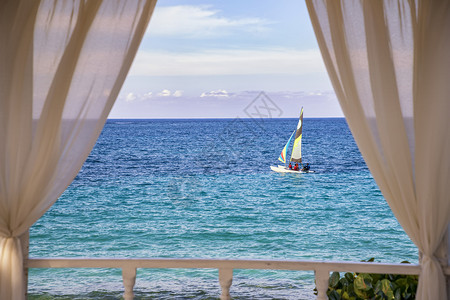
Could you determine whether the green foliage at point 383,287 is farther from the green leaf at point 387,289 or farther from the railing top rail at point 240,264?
the railing top rail at point 240,264

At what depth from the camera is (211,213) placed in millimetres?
19000

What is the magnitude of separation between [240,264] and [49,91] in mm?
1021

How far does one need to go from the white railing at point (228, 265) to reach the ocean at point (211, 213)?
29.7 feet

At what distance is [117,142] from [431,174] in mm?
24644

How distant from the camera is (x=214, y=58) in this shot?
26375 mm

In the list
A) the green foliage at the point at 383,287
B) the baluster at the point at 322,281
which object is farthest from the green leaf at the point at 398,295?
the baluster at the point at 322,281

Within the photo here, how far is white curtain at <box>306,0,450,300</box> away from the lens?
1738 millimetres

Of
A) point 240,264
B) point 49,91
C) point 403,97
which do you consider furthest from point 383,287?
point 49,91

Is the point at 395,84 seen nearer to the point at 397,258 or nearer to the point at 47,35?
the point at 47,35

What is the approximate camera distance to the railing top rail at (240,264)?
5.87 ft

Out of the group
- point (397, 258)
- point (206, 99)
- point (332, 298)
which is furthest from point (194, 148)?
point (332, 298)

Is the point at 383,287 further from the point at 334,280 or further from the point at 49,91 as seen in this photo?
the point at 49,91

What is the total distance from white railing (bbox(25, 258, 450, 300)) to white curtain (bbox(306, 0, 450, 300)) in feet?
0.56

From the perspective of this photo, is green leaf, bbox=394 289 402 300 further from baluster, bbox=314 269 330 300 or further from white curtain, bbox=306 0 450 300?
baluster, bbox=314 269 330 300
